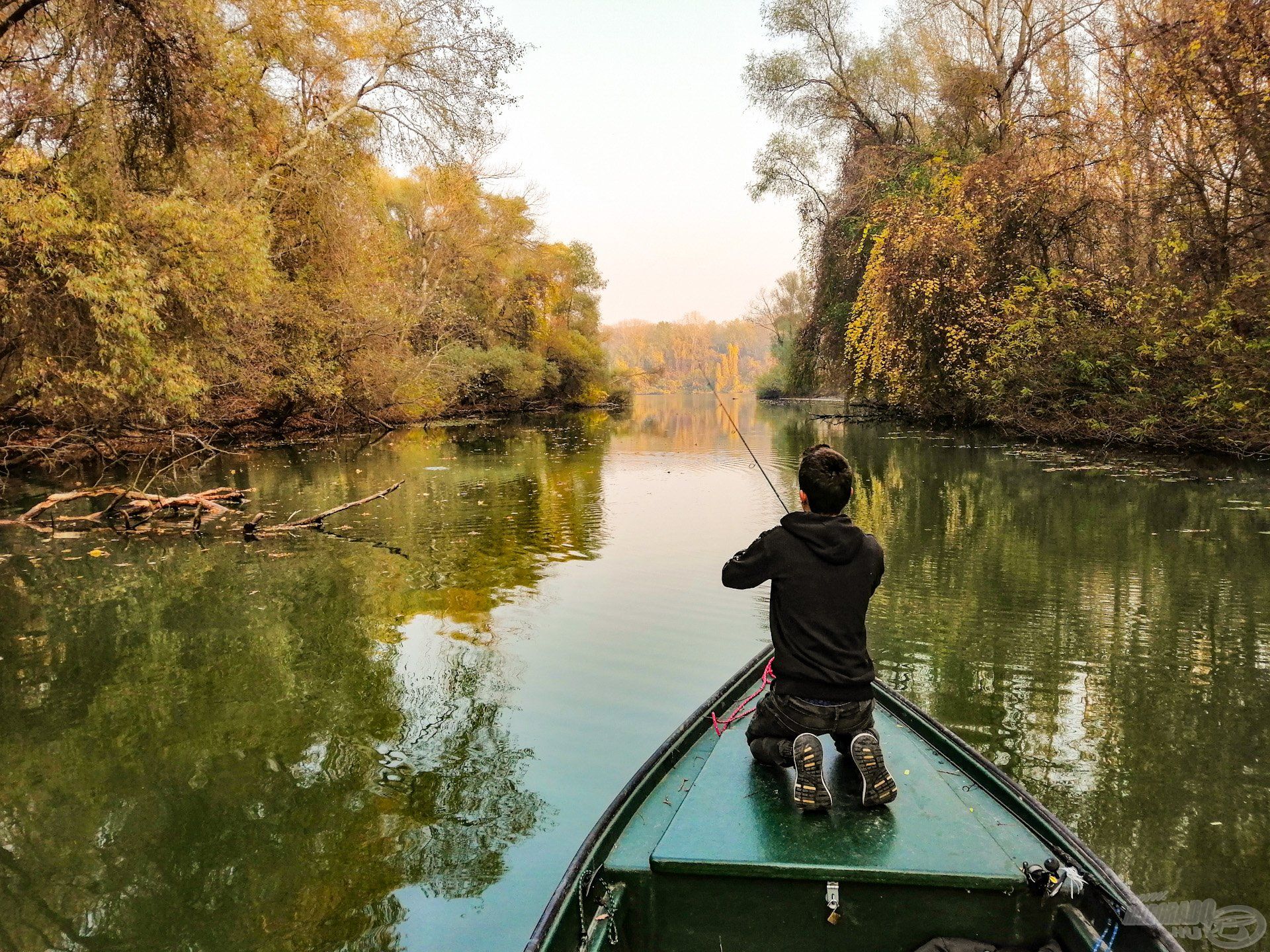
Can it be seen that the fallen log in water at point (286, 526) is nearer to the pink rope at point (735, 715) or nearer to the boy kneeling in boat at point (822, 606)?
the pink rope at point (735, 715)

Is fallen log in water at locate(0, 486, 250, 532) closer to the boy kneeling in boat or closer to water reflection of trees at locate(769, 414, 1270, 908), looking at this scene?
water reflection of trees at locate(769, 414, 1270, 908)

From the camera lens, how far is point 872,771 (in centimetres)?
313

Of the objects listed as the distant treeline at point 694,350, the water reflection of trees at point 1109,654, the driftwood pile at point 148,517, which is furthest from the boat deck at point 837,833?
the distant treeline at point 694,350

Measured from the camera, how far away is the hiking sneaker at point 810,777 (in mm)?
3074

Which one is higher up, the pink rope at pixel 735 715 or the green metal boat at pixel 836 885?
the pink rope at pixel 735 715

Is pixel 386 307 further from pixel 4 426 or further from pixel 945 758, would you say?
pixel 945 758

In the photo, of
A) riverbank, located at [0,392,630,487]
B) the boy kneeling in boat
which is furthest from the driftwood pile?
the boy kneeling in boat

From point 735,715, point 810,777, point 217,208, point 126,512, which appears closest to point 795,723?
point 810,777

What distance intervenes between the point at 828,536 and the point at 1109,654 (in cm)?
450

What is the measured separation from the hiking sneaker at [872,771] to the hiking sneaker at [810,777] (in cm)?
14

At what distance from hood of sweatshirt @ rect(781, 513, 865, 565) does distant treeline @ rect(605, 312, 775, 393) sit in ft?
368

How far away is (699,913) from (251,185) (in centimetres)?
1990

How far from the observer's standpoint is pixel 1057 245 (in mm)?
21234

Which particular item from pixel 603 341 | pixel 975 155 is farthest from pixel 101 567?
pixel 603 341
